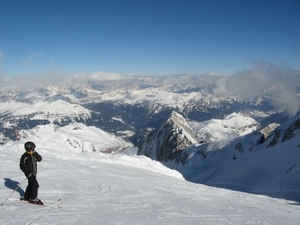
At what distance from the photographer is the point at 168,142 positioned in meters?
152

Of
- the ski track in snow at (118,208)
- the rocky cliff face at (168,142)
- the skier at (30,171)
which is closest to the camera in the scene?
the ski track in snow at (118,208)

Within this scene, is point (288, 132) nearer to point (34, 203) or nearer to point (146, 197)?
point (146, 197)

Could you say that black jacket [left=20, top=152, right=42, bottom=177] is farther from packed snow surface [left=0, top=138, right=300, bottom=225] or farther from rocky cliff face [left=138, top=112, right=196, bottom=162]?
rocky cliff face [left=138, top=112, right=196, bottom=162]

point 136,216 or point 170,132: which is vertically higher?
point 136,216

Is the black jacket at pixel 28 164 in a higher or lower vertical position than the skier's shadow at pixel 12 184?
higher

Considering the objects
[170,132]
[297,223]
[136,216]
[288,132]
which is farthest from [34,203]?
[170,132]

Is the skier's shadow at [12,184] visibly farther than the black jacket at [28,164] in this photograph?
Yes

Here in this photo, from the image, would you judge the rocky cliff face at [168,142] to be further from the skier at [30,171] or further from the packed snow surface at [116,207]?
the skier at [30,171]

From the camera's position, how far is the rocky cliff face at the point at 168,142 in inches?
5719

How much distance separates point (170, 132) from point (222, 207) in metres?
143

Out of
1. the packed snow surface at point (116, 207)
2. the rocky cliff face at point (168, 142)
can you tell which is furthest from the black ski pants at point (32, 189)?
the rocky cliff face at point (168, 142)

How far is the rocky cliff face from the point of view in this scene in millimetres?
145250

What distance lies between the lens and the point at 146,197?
50.3 ft

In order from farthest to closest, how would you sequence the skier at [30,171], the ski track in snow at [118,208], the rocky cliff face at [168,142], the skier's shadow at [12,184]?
1. the rocky cliff face at [168,142]
2. the skier's shadow at [12,184]
3. the skier at [30,171]
4. the ski track in snow at [118,208]
